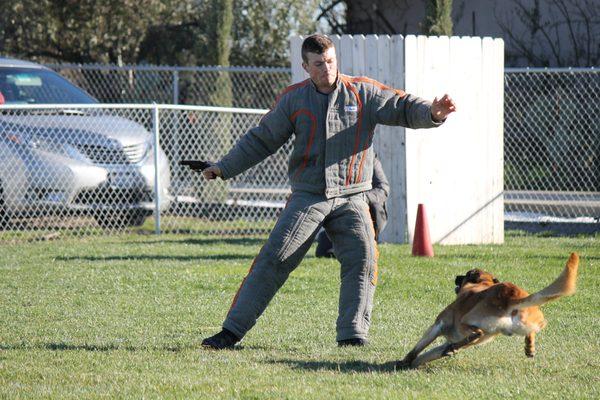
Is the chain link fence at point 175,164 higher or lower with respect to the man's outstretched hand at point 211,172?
lower

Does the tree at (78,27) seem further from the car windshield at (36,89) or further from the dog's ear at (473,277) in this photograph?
the dog's ear at (473,277)

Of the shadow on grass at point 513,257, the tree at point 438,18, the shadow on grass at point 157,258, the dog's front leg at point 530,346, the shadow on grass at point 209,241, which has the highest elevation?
the tree at point 438,18

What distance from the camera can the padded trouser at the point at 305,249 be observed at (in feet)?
19.3

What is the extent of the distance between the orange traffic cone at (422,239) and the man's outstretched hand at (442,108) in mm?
4362

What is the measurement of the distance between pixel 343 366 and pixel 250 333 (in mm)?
1207

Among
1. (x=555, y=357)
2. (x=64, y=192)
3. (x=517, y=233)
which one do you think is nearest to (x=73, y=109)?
(x=64, y=192)

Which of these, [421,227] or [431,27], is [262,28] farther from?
[421,227]

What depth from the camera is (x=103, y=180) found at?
11484mm

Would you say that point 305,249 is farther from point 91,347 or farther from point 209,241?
point 209,241

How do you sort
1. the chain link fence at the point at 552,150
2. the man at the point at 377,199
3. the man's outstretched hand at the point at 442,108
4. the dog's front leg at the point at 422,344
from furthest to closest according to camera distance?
1. the chain link fence at the point at 552,150
2. the man at the point at 377,199
3. the man's outstretched hand at the point at 442,108
4. the dog's front leg at the point at 422,344

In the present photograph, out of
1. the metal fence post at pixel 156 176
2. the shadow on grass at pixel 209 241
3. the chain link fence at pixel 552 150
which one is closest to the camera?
the shadow on grass at pixel 209 241

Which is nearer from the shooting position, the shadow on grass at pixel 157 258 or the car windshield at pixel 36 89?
the shadow on grass at pixel 157 258

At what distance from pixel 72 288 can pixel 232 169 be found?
2926mm

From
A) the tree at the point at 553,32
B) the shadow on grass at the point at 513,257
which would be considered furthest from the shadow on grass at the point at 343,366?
the tree at the point at 553,32
